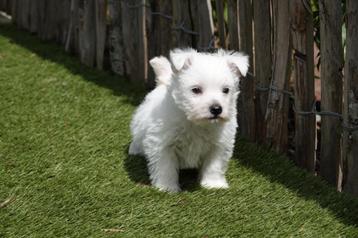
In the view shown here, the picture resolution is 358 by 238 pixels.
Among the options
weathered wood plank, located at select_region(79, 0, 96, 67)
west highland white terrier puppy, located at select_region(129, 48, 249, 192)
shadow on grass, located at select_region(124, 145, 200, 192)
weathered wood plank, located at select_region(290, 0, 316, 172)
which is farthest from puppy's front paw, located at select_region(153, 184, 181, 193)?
weathered wood plank, located at select_region(79, 0, 96, 67)

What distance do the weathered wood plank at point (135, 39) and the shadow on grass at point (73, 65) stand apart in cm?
16

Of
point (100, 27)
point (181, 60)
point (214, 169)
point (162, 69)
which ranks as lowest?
point (214, 169)

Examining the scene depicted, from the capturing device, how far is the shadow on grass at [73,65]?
22.9ft

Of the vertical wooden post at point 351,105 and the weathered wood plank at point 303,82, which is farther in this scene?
the weathered wood plank at point 303,82

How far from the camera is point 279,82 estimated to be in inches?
211

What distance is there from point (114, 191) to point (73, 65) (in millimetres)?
3514

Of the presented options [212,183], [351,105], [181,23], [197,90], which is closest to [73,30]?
[181,23]

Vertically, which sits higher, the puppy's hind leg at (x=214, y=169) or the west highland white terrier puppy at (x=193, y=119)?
the west highland white terrier puppy at (x=193, y=119)

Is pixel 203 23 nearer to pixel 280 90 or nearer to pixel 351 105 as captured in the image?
pixel 280 90

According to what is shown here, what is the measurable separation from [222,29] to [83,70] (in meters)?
2.38

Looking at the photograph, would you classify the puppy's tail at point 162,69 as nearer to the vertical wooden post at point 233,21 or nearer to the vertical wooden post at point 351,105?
the vertical wooden post at point 233,21

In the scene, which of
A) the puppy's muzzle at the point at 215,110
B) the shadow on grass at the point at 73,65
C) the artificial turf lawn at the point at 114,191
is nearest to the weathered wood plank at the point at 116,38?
the shadow on grass at the point at 73,65

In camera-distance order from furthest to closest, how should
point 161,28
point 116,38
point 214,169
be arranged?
point 116,38, point 161,28, point 214,169

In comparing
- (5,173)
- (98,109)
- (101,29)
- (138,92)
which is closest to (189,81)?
(5,173)
